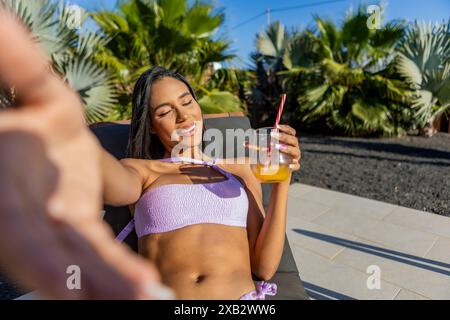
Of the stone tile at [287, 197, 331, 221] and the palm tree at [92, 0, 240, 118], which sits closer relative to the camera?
the stone tile at [287, 197, 331, 221]

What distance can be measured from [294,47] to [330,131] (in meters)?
2.68

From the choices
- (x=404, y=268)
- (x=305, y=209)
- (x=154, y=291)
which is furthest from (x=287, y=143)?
(x=305, y=209)

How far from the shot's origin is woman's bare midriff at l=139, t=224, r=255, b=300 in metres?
1.26

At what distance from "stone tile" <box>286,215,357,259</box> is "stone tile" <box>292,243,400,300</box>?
12 cm

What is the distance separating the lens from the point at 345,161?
18.6ft

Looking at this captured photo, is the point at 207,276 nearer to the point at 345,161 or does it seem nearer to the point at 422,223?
the point at 422,223

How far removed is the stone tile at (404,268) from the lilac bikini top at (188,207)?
4.80 ft

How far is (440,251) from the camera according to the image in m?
2.51

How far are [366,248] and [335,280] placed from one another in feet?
1.93

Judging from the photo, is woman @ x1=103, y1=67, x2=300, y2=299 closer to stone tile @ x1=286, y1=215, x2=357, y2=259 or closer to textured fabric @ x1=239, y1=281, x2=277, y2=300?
textured fabric @ x1=239, y1=281, x2=277, y2=300

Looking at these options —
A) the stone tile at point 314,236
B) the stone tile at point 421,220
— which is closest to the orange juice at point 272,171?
the stone tile at point 314,236

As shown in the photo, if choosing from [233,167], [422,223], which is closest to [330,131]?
[422,223]

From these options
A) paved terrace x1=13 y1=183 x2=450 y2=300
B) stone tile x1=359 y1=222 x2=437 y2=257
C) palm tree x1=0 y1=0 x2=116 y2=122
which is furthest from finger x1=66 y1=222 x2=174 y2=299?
palm tree x1=0 y1=0 x2=116 y2=122

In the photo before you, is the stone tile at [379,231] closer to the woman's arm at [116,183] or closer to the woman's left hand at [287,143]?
the woman's left hand at [287,143]
